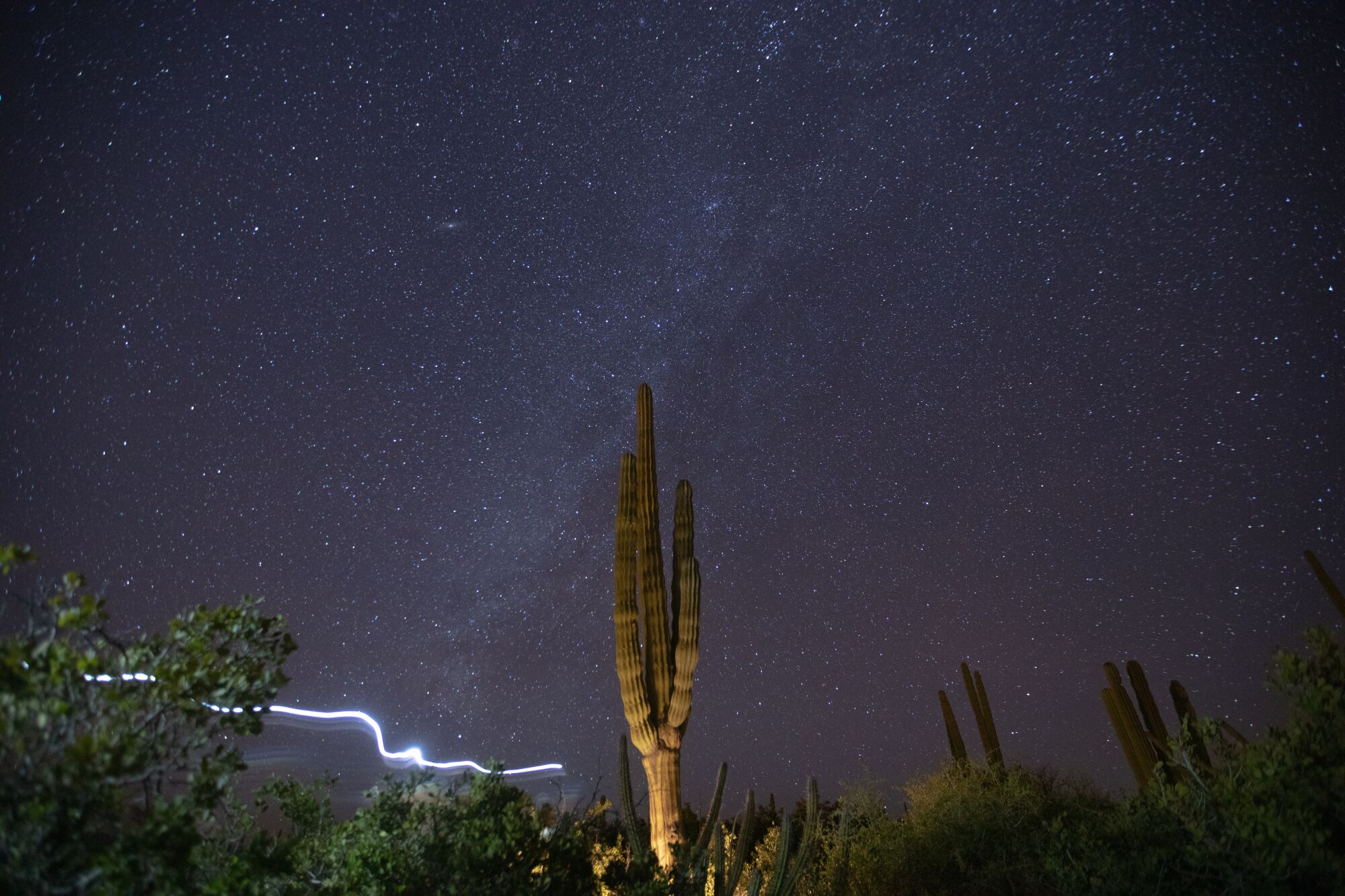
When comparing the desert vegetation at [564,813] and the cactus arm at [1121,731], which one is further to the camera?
the cactus arm at [1121,731]

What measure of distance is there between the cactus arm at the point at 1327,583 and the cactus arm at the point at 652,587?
11993mm

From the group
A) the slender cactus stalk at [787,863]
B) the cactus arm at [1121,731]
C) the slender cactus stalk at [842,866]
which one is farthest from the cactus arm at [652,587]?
the cactus arm at [1121,731]

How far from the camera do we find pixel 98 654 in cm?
265

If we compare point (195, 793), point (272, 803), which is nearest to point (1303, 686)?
point (195, 793)

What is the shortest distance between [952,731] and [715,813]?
33.5ft

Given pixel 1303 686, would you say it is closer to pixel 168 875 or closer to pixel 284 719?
pixel 168 875

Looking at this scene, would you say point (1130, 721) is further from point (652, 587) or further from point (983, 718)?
point (652, 587)

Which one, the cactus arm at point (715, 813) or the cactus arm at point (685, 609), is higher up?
the cactus arm at point (685, 609)

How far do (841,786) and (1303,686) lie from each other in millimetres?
9742

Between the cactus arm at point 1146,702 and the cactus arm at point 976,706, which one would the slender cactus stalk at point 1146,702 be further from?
the cactus arm at point 976,706

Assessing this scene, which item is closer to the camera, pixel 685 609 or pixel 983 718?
pixel 685 609

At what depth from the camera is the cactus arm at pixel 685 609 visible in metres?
9.30

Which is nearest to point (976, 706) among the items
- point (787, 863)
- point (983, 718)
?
point (983, 718)

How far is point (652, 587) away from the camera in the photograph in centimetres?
972
